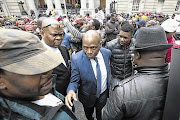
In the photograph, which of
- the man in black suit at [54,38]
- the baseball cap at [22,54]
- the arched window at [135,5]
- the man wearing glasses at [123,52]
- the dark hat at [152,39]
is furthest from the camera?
the arched window at [135,5]

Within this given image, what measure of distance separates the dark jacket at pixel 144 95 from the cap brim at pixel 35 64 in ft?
2.52

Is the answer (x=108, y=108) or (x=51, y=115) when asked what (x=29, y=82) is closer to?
(x=51, y=115)

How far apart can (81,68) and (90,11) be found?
23.6 metres

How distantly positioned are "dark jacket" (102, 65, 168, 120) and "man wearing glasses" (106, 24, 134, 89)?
60.0 inches

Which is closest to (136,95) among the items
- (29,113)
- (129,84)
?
(129,84)

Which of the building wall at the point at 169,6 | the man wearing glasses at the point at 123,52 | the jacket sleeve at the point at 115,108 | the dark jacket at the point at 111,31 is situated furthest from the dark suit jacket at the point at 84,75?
the building wall at the point at 169,6

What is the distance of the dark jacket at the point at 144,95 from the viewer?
3.33 ft

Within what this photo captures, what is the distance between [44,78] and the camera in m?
0.74

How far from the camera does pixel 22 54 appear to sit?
0.61 metres

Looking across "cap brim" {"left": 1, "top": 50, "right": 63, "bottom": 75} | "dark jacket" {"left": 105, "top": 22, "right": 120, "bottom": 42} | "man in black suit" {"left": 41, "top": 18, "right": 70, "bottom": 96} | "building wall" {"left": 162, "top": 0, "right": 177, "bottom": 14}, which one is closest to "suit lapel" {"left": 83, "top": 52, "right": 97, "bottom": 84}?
"man in black suit" {"left": 41, "top": 18, "right": 70, "bottom": 96}

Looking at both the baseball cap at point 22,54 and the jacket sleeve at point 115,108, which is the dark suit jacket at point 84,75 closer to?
the jacket sleeve at point 115,108

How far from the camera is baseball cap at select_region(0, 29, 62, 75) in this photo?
58cm

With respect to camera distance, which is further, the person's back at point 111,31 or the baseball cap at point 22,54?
the person's back at point 111,31

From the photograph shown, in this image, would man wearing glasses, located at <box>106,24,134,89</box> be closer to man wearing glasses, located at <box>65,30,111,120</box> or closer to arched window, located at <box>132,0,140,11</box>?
man wearing glasses, located at <box>65,30,111,120</box>
